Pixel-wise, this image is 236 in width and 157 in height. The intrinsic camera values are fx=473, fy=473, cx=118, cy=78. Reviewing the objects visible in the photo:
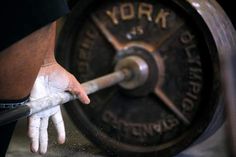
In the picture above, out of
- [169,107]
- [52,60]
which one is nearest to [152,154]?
[169,107]

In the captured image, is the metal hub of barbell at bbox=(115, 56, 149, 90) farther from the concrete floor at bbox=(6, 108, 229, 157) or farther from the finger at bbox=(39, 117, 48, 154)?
the finger at bbox=(39, 117, 48, 154)

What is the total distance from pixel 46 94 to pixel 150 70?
69cm

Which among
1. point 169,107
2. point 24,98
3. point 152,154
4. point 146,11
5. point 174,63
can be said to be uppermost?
point 24,98

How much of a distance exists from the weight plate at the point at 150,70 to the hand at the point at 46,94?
62 centimetres

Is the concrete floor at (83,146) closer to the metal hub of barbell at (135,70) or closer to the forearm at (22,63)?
the metal hub of barbell at (135,70)

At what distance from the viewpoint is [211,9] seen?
4.37ft

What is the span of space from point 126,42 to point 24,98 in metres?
0.81

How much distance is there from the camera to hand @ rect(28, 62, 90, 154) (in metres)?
0.78

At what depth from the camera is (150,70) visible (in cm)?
148

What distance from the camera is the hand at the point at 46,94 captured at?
780mm

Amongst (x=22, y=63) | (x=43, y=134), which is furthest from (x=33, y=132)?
(x=22, y=63)

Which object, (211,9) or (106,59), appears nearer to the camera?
(211,9)

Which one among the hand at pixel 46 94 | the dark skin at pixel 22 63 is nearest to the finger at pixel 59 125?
the hand at pixel 46 94

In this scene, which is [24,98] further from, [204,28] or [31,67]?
[204,28]
